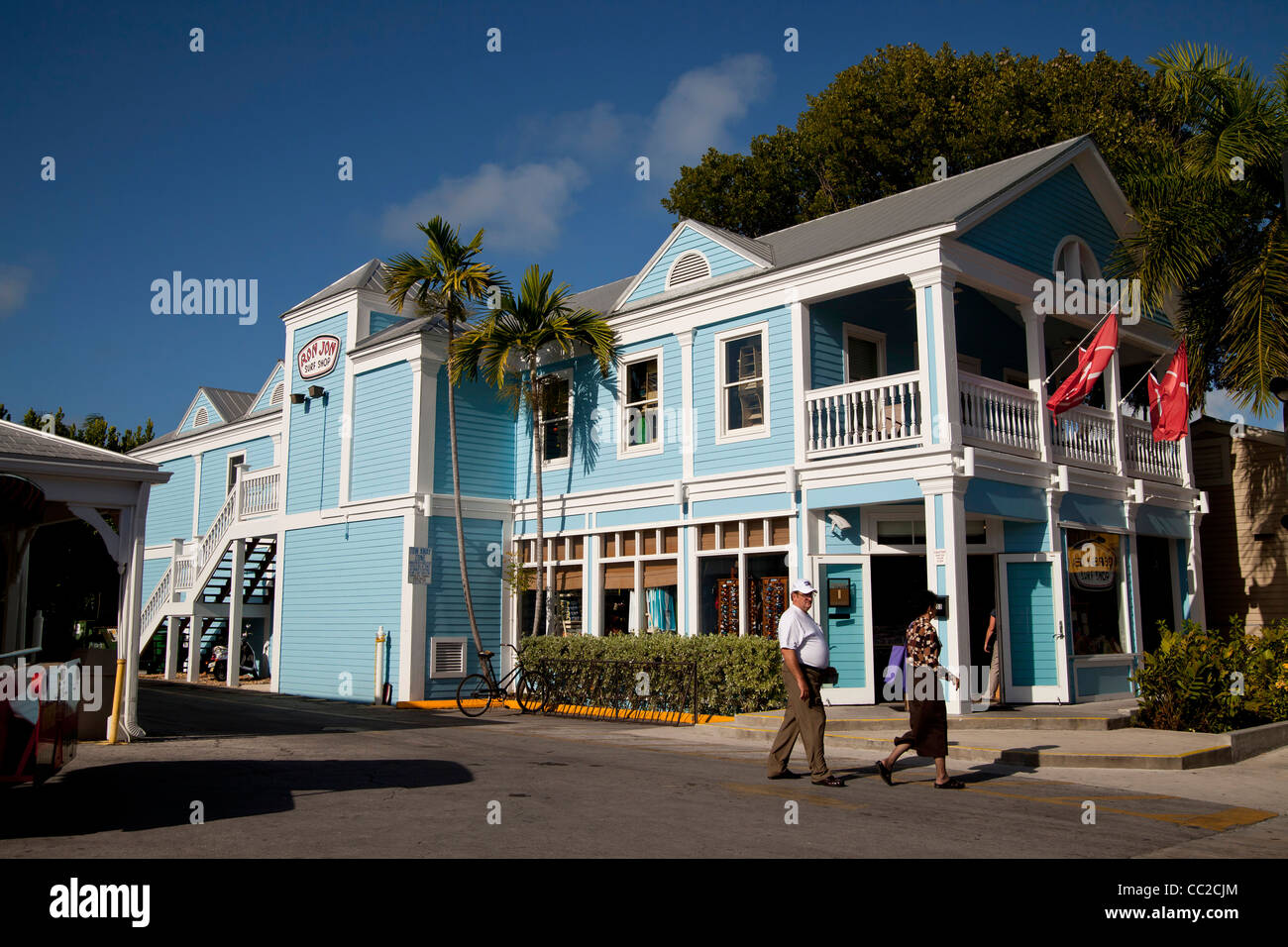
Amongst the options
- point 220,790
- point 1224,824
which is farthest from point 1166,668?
point 220,790

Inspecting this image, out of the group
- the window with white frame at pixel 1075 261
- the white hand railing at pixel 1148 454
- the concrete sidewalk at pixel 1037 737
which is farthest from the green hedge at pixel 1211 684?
the window with white frame at pixel 1075 261

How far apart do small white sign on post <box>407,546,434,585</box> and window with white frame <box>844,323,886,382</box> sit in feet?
27.3

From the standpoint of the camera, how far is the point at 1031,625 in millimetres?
16016

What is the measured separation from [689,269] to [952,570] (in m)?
7.57

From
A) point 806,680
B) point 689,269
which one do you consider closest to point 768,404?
point 689,269

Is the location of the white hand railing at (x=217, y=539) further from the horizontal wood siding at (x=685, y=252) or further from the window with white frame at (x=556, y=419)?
the horizontal wood siding at (x=685, y=252)

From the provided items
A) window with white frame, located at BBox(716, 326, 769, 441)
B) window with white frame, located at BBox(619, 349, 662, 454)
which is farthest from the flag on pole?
window with white frame, located at BBox(619, 349, 662, 454)

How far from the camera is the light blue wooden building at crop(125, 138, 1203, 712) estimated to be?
1566 centimetres

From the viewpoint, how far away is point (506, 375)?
21.0 m

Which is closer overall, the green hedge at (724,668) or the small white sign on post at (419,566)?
the green hedge at (724,668)

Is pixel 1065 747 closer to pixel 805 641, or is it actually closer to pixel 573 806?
pixel 805 641

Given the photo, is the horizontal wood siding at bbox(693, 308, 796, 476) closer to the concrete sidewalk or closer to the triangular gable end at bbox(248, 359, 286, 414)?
the concrete sidewalk

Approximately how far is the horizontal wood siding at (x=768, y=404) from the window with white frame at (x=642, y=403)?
0.93 metres

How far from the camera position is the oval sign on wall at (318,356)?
74.8ft
